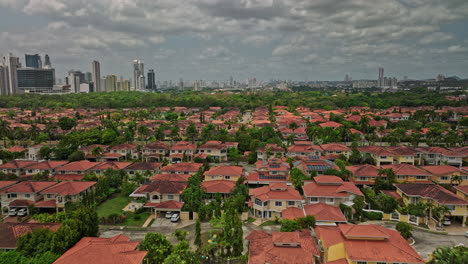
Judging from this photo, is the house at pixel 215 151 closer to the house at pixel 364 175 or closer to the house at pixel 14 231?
the house at pixel 364 175

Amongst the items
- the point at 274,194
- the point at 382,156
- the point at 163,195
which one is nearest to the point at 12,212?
the point at 163,195

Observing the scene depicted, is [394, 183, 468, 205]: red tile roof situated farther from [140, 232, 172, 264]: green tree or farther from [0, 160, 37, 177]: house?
[0, 160, 37, 177]: house

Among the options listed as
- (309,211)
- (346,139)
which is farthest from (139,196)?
(346,139)

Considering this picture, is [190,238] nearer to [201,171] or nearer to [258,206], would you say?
[258,206]

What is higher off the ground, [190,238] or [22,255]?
[22,255]

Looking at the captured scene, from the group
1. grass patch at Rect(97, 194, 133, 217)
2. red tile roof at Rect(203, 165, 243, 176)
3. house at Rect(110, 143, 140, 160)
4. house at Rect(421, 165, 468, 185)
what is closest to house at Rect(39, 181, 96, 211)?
grass patch at Rect(97, 194, 133, 217)

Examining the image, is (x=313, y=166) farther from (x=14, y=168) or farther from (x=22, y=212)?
(x=14, y=168)

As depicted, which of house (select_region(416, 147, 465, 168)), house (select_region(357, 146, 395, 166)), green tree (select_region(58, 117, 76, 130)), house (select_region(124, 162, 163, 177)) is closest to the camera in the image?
house (select_region(124, 162, 163, 177))
